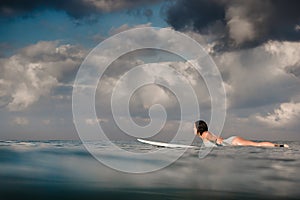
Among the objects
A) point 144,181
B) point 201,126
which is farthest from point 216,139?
point 144,181

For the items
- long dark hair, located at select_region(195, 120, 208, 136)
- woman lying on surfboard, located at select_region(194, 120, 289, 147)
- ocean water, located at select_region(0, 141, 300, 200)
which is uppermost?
long dark hair, located at select_region(195, 120, 208, 136)

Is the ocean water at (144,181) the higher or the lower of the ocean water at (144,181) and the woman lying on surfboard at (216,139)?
the lower

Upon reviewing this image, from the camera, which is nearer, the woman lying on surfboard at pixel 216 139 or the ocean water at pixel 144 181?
the ocean water at pixel 144 181

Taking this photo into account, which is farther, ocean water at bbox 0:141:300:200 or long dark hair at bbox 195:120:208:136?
long dark hair at bbox 195:120:208:136

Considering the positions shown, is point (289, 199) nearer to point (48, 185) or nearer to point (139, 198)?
point (139, 198)

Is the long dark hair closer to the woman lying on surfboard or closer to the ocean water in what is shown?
the woman lying on surfboard

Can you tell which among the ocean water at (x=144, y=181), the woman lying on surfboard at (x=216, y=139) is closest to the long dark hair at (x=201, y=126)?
the woman lying on surfboard at (x=216, y=139)

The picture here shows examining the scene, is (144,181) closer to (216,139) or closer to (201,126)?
(201,126)

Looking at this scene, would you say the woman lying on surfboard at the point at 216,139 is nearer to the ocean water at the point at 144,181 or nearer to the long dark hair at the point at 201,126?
the long dark hair at the point at 201,126

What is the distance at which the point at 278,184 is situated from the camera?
11.1 m

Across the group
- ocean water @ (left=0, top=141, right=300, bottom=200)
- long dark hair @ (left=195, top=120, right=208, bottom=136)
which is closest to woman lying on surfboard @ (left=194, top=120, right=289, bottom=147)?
long dark hair @ (left=195, top=120, right=208, bottom=136)

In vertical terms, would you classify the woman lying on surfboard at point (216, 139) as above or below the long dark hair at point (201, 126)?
below

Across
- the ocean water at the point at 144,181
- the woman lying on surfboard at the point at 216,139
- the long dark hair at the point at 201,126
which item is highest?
the long dark hair at the point at 201,126

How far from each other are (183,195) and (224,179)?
2.85 metres
